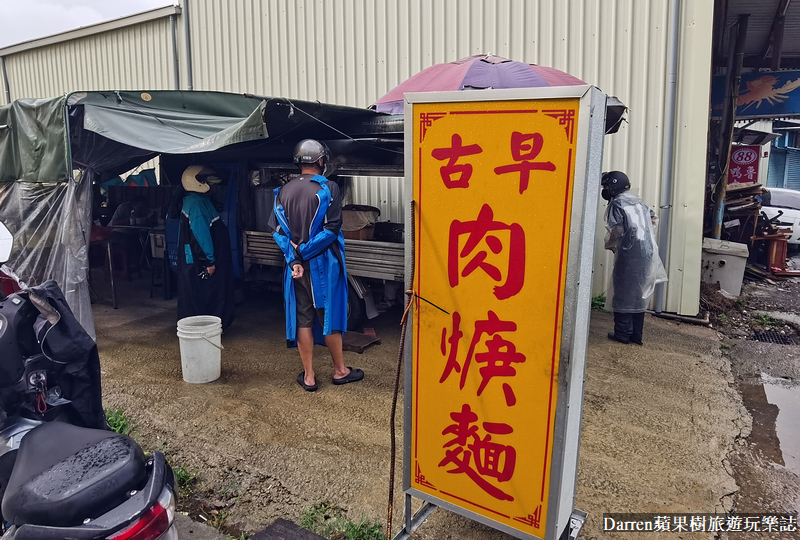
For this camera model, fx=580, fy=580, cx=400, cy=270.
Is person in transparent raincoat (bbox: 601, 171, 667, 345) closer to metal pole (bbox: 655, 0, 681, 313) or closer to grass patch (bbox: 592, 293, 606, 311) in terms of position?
metal pole (bbox: 655, 0, 681, 313)

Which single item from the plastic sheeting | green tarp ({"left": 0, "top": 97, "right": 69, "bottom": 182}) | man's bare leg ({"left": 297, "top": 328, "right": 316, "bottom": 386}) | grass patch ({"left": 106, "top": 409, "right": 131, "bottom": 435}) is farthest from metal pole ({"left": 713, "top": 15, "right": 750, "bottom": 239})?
green tarp ({"left": 0, "top": 97, "right": 69, "bottom": 182})

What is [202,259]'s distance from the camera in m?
5.92

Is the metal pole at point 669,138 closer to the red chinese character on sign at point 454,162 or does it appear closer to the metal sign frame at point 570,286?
the metal sign frame at point 570,286

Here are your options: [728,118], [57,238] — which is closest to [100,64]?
[57,238]

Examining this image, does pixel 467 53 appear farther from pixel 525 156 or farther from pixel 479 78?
pixel 525 156

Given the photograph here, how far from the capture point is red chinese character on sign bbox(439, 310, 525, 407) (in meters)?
2.39

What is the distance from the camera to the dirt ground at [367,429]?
319 cm

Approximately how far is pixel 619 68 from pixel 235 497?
20.1ft

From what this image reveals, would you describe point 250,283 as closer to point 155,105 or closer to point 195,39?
point 155,105

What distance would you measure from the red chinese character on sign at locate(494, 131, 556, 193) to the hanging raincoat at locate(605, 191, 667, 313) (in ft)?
12.4

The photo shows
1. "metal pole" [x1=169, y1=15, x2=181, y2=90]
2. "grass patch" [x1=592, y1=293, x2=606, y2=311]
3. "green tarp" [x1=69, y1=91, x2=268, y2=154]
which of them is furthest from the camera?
"metal pole" [x1=169, y1=15, x2=181, y2=90]

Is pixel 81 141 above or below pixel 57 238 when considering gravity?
above

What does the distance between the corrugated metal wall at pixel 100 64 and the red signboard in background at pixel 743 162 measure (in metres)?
10.4

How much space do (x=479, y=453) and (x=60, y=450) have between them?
5.41 ft
